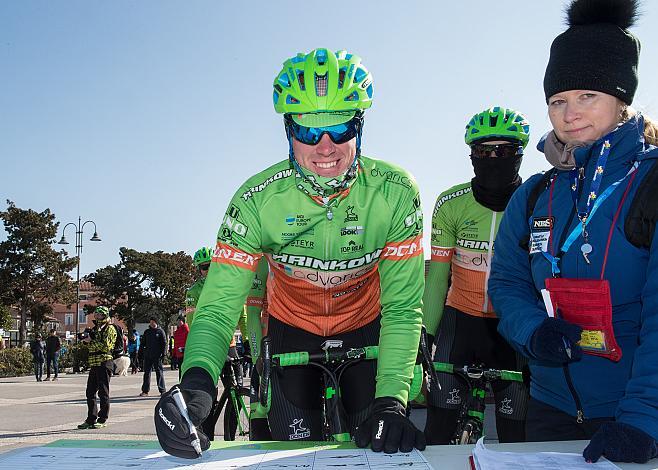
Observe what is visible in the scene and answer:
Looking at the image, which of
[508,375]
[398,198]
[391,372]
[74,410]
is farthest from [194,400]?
[74,410]

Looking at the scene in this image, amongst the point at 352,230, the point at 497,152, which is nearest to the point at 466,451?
the point at 352,230

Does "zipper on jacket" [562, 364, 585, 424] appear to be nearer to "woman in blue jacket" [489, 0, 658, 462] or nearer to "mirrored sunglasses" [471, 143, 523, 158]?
"woman in blue jacket" [489, 0, 658, 462]

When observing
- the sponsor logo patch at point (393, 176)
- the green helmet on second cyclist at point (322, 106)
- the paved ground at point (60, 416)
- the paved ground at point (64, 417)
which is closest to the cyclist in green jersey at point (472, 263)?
the sponsor logo patch at point (393, 176)

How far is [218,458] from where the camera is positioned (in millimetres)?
2219

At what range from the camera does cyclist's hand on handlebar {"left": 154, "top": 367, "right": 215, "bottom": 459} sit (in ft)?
7.21

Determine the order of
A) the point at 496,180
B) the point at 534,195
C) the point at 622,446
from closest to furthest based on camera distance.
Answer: the point at 622,446, the point at 534,195, the point at 496,180

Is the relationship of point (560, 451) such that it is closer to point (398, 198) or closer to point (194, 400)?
point (194, 400)

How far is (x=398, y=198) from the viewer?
3.38m

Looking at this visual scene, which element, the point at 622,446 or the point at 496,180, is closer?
the point at 622,446

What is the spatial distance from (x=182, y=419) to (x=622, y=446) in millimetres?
1346

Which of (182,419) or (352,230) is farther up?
(352,230)

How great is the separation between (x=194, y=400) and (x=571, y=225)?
5.13 feet

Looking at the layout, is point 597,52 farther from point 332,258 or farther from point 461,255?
point 461,255

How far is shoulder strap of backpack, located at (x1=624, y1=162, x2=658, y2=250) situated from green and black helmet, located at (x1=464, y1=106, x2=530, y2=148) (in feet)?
9.14
